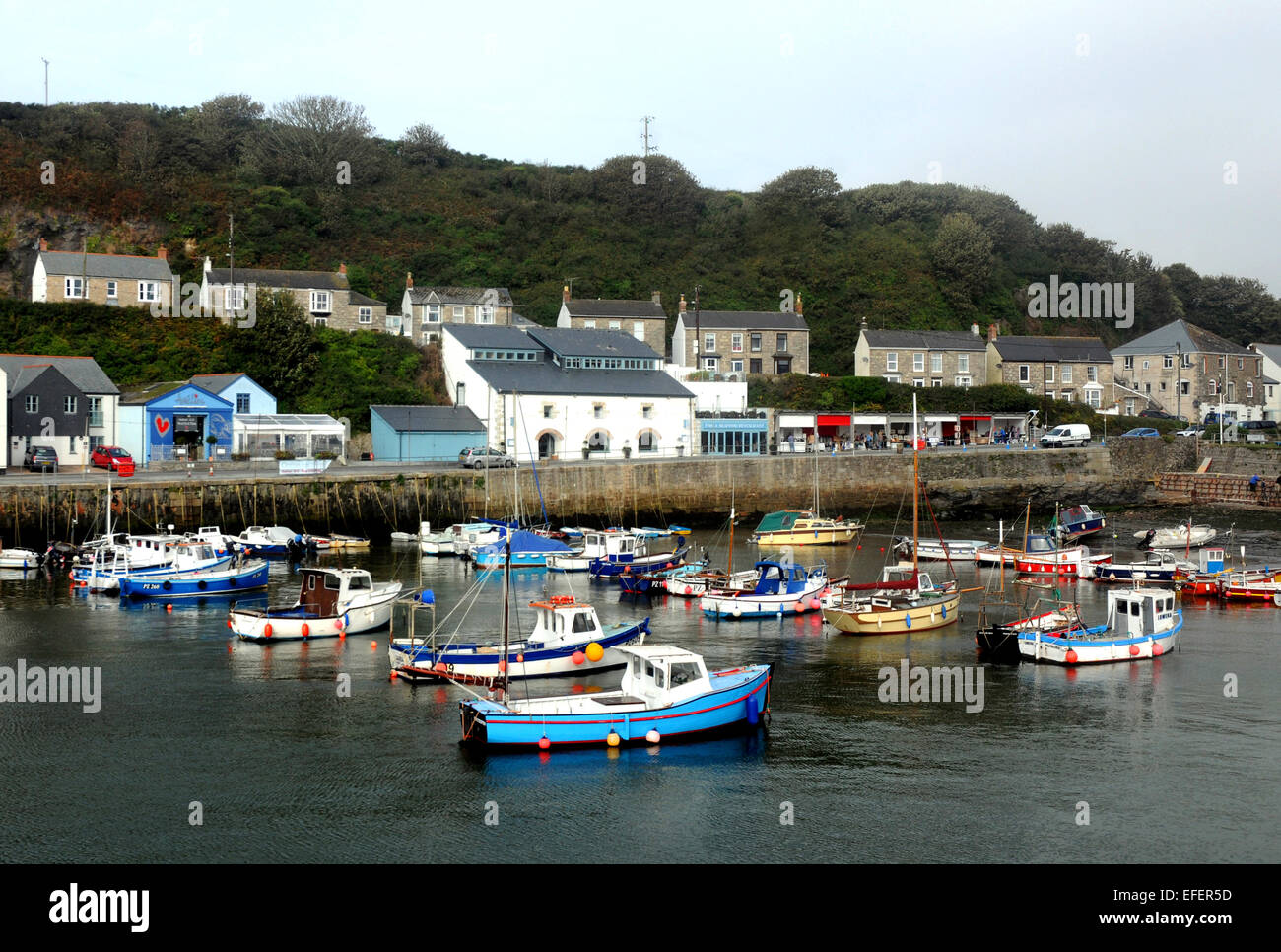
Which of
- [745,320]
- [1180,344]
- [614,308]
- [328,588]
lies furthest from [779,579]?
[1180,344]

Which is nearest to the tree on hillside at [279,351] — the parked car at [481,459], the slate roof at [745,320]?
the parked car at [481,459]

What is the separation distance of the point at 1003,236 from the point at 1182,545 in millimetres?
Answer: 72085

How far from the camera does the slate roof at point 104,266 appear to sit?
68625 millimetres

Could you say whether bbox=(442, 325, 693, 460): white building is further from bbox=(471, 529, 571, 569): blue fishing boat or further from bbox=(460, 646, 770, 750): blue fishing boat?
bbox=(460, 646, 770, 750): blue fishing boat

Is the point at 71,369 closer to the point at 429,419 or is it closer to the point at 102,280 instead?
the point at 102,280

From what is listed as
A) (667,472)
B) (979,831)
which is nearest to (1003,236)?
(667,472)

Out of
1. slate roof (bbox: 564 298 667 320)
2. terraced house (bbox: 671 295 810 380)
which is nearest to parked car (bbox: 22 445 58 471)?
slate roof (bbox: 564 298 667 320)

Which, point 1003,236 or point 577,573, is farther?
point 1003,236

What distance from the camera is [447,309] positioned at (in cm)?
7750

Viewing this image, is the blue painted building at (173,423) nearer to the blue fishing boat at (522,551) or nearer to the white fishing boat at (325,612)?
the blue fishing boat at (522,551)

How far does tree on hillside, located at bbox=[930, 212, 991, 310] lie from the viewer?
9956cm

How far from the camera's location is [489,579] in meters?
43.8

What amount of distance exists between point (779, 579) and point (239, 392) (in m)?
36.5
